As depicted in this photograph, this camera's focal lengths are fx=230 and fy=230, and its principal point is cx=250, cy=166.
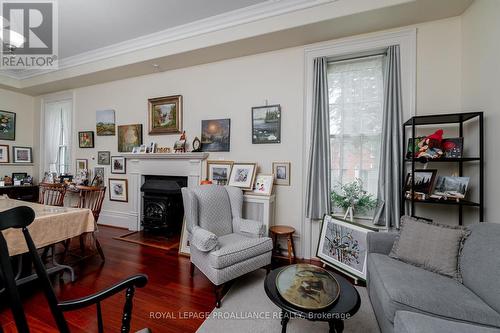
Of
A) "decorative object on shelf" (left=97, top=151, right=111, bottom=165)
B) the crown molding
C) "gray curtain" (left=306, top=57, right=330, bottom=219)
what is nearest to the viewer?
the crown molding

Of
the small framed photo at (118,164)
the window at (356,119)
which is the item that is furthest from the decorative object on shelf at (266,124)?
the small framed photo at (118,164)

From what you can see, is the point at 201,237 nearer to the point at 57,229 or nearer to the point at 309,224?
the point at 57,229

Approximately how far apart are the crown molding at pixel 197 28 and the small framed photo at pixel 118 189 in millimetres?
2275

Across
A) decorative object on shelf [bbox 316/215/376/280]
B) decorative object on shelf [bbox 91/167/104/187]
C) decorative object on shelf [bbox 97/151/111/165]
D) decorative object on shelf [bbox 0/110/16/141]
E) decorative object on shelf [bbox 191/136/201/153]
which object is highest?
decorative object on shelf [bbox 0/110/16/141]

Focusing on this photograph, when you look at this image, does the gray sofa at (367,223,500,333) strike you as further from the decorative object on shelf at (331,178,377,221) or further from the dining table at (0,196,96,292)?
the dining table at (0,196,96,292)

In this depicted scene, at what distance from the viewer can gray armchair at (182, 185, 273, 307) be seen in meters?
2.14

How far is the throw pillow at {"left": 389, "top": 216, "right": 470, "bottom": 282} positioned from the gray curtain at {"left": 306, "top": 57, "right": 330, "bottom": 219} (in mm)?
1107

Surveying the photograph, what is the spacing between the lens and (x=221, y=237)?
2635 mm

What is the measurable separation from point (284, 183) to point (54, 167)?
5464 millimetres

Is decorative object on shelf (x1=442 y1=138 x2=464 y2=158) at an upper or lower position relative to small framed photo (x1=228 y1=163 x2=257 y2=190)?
upper

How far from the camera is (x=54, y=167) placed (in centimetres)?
536

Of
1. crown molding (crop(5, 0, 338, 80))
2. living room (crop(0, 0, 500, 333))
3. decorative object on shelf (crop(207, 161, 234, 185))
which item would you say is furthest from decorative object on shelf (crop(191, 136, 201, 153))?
crown molding (crop(5, 0, 338, 80))

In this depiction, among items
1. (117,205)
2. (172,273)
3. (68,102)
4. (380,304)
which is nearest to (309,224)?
(380,304)

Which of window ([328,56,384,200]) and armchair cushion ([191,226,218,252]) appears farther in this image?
window ([328,56,384,200])
